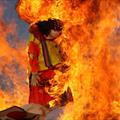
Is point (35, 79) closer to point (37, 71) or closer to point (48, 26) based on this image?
point (37, 71)

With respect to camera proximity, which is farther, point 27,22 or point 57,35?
point 27,22

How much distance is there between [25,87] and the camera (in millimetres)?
9797

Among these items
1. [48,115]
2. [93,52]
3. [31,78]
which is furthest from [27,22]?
[48,115]

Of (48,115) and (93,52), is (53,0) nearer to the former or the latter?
(93,52)

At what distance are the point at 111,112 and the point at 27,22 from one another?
3.05m

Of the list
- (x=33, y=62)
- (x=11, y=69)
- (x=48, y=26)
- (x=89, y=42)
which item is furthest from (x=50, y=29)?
(x=11, y=69)

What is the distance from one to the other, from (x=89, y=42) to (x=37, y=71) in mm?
1743

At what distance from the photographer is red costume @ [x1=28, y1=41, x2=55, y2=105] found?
7309 millimetres

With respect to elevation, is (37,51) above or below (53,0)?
below

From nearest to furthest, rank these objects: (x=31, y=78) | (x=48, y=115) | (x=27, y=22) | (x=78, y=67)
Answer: (x=48, y=115) → (x=31, y=78) → (x=78, y=67) → (x=27, y=22)

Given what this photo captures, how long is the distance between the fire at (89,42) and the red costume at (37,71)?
2.20ft

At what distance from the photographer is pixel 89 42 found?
864cm

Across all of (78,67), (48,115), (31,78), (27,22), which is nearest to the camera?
(48,115)

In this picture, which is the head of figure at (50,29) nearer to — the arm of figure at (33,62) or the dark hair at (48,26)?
the dark hair at (48,26)
